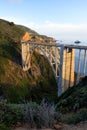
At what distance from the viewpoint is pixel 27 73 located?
6781cm

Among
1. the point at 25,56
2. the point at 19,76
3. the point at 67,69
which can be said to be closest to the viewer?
the point at 67,69

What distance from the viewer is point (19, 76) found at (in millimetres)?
64875

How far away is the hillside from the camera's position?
58.1 meters

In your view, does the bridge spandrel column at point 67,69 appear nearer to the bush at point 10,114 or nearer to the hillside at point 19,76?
the hillside at point 19,76

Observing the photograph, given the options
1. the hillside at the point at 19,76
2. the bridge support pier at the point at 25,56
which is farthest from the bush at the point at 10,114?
the bridge support pier at the point at 25,56

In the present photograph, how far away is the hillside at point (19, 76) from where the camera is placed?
5810 centimetres

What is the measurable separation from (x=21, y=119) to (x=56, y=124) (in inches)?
45.1

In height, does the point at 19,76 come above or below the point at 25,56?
below

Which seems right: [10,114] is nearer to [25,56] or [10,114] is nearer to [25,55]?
[25,55]

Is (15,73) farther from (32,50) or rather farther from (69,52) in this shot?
(69,52)

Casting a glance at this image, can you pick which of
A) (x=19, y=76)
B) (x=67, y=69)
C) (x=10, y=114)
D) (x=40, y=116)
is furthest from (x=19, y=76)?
(x=40, y=116)

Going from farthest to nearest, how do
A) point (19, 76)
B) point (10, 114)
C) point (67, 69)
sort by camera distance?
point (19, 76)
point (67, 69)
point (10, 114)

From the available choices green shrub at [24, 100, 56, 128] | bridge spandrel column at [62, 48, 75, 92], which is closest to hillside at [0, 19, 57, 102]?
bridge spandrel column at [62, 48, 75, 92]

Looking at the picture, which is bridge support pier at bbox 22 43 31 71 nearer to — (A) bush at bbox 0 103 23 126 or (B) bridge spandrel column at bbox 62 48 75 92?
(B) bridge spandrel column at bbox 62 48 75 92
